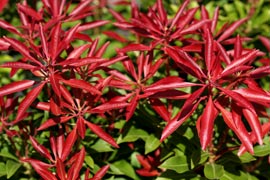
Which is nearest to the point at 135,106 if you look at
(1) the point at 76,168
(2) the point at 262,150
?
(1) the point at 76,168

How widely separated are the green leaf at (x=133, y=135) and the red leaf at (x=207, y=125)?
489mm

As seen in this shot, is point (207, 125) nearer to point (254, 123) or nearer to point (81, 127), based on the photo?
point (254, 123)

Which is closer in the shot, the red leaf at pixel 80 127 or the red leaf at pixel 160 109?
the red leaf at pixel 80 127

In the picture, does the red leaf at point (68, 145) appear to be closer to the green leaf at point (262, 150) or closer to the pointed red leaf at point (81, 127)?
the pointed red leaf at point (81, 127)

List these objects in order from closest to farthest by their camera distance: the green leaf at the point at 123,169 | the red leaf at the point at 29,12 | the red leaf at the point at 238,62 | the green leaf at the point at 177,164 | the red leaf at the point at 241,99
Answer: the red leaf at the point at 241,99 → the red leaf at the point at 238,62 → the green leaf at the point at 177,164 → the red leaf at the point at 29,12 → the green leaf at the point at 123,169

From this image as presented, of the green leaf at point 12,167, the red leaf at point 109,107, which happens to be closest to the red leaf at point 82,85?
the red leaf at point 109,107

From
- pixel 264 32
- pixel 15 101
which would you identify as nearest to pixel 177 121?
pixel 15 101

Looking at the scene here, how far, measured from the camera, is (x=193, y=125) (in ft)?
6.40

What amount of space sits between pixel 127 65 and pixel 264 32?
126 centimetres

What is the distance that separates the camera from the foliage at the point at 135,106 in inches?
63.4

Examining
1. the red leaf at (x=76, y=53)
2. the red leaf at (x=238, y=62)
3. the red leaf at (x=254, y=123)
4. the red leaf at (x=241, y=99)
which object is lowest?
the red leaf at (x=254, y=123)

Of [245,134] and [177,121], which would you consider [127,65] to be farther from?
[245,134]

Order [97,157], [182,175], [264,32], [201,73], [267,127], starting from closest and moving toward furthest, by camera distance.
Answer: [201,73] → [267,127] → [182,175] → [97,157] → [264,32]

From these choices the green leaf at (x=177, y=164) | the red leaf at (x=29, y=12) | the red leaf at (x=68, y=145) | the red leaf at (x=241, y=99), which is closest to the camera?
the red leaf at (x=241, y=99)
